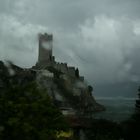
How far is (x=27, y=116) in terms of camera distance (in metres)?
45.0

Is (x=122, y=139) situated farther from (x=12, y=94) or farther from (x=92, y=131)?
(x=12, y=94)

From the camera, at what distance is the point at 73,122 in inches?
2746

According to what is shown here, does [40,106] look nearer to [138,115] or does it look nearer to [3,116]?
[3,116]

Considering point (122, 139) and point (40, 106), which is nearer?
point (40, 106)

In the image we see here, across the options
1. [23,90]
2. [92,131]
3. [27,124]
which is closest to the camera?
[27,124]

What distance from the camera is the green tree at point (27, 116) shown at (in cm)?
4356

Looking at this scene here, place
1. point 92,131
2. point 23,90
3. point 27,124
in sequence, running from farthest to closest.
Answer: point 92,131
point 23,90
point 27,124

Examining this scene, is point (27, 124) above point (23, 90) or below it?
below

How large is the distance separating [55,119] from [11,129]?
4.92 meters

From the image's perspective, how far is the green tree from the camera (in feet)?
143

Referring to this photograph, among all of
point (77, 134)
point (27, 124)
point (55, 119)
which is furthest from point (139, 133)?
point (27, 124)

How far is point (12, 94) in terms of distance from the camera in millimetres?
46281

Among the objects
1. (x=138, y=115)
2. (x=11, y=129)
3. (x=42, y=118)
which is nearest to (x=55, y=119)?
(x=42, y=118)

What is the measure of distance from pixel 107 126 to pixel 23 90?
73.9 feet
